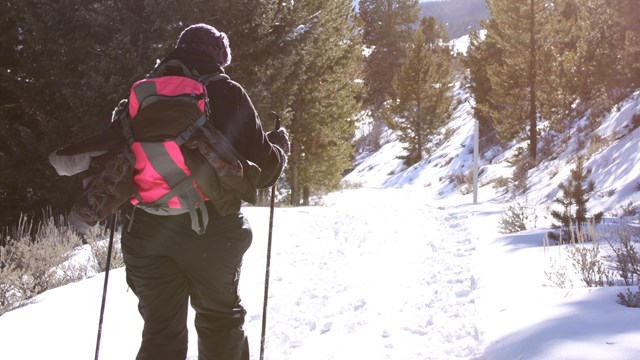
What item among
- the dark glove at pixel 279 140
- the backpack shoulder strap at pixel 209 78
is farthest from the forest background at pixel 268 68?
the backpack shoulder strap at pixel 209 78

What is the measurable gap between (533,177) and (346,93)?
6.68m

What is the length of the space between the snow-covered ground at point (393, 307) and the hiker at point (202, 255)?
1.14 m

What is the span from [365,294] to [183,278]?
2765 millimetres

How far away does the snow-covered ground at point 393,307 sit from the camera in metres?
3.18

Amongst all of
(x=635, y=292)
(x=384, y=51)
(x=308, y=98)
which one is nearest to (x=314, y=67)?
(x=308, y=98)

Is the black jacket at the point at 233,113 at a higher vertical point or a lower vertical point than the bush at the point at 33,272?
A: higher

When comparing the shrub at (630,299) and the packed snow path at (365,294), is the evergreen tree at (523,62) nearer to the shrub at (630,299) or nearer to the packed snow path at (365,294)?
the packed snow path at (365,294)

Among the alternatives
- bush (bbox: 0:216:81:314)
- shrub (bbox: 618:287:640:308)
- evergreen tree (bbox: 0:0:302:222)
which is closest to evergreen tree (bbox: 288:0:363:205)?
evergreen tree (bbox: 0:0:302:222)

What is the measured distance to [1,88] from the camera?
9.40m

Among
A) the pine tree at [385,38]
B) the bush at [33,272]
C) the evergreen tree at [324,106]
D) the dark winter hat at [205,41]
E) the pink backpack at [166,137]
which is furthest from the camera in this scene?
the pine tree at [385,38]

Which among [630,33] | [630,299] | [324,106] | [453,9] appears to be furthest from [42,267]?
[453,9]

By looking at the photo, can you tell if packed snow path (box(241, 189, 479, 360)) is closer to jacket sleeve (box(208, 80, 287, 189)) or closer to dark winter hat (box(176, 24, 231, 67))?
jacket sleeve (box(208, 80, 287, 189))

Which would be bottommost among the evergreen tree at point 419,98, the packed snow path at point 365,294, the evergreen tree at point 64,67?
the packed snow path at point 365,294

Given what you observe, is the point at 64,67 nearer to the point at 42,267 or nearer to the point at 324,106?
the point at 42,267
